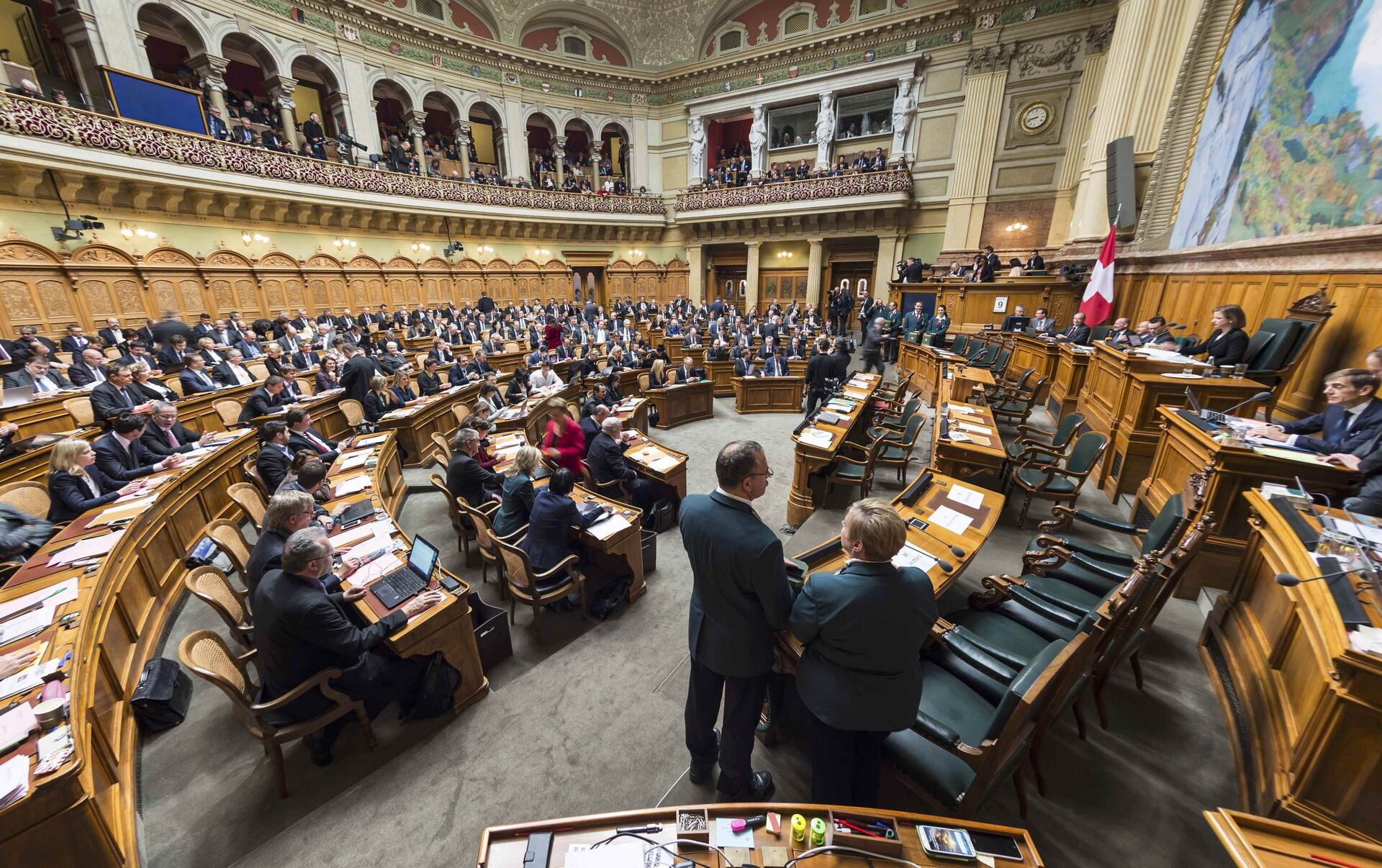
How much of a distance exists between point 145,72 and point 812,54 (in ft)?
65.6

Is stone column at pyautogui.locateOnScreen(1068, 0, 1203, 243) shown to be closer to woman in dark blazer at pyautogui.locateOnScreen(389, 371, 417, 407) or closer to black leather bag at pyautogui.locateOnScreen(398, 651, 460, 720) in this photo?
black leather bag at pyautogui.locateOnScreen(398, 651, 460, 720)

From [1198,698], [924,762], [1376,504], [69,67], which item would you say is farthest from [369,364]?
[69,67]

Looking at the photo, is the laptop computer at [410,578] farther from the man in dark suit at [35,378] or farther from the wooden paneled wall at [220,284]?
the wooden paneled wall at [220,284]

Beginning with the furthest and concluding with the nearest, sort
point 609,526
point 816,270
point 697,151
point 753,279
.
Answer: point 697,151 < point 753,279 < point 816,270 < point 609,526

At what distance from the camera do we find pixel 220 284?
41.9 ft

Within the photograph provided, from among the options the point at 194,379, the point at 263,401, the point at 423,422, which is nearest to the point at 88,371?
the point at 194,379

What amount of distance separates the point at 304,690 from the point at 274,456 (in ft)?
10.2

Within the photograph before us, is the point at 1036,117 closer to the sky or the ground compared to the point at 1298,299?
closer to the sky

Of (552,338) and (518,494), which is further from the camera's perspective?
(552,338)

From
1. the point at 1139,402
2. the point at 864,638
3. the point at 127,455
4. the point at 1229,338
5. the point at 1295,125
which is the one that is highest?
the point at 1295,125

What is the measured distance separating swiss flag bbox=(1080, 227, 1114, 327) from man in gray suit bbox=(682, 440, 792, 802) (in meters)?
9.70

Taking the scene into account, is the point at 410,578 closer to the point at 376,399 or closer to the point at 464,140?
the point at 376,399

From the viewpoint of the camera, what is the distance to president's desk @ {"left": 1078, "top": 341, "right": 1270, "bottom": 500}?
15.3 feet

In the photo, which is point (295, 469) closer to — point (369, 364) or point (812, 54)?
point (369, 364)
